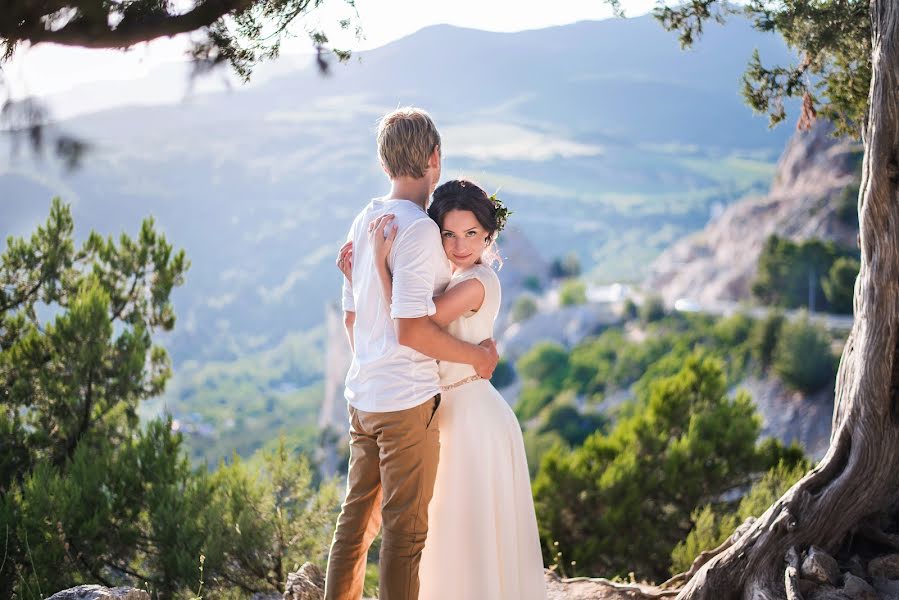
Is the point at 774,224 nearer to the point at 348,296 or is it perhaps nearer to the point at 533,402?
the point at 533,402

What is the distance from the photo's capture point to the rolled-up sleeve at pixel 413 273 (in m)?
2.63

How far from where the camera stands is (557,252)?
12438 centimetres

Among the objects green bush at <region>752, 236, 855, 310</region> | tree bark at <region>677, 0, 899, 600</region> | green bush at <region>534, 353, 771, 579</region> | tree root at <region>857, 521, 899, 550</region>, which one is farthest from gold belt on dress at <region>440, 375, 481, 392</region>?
green bush at <region>752, 236, 855, 310</region>

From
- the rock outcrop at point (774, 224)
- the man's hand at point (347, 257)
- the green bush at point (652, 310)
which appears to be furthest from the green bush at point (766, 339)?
the man's hand at point (347, 257)

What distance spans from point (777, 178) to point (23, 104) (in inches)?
2313

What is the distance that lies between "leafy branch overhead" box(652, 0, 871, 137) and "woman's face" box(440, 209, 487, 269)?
218 cm

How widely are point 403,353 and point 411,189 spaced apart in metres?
0.52

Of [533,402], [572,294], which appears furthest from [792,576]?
[572,294]

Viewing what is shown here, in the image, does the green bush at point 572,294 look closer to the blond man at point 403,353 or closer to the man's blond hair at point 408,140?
the blond man at point 403,353

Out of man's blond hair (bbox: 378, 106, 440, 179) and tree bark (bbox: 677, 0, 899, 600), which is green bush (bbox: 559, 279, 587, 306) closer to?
tree bark (bbox: 677, 0, 899, 600)

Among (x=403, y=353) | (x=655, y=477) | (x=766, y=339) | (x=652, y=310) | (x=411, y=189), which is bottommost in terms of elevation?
(x=652, y=310)

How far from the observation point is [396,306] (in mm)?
2637

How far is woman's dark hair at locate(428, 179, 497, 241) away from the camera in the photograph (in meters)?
2.96

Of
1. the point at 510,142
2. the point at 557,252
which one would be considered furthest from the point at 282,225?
the point at 510,142
